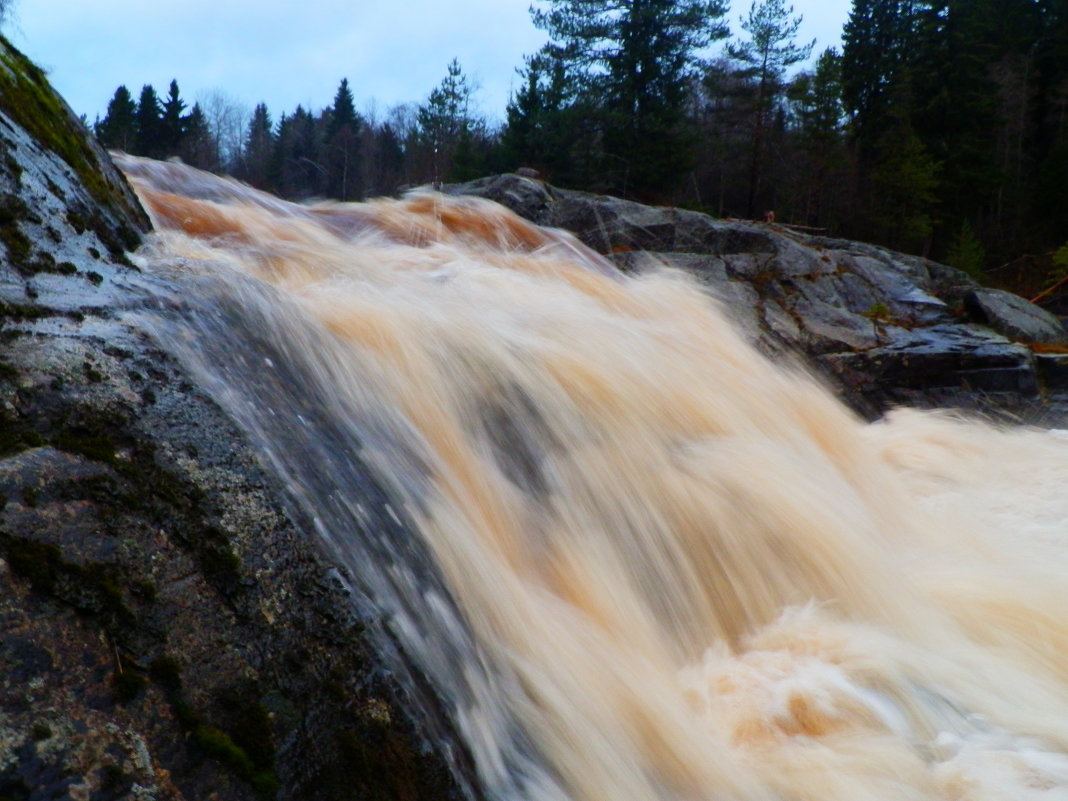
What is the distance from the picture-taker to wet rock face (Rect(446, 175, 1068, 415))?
24.0 feet

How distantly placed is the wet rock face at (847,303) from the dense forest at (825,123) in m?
12.1

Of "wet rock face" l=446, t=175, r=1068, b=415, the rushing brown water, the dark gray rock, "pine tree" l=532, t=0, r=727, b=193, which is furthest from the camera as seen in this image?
"pine tree" l=532, t=0, r=727, b=193

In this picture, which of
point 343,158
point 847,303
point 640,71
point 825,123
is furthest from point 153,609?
point 343,158

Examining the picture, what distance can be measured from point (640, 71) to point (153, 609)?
23.1 metres

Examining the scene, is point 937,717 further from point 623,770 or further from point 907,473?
point 907,473

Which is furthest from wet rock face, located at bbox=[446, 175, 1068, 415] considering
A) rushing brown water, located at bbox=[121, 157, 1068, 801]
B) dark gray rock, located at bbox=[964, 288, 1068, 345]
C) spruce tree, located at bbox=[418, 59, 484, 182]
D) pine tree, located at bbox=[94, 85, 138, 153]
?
pine tree, located at bbox=[94, 85, 138, 153]

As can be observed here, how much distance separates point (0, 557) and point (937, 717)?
230 centimetres

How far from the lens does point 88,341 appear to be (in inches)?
63.6

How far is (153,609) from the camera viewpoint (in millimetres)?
1224

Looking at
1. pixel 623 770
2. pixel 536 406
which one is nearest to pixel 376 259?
pixel 536 406

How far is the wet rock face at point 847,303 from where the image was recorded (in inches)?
287

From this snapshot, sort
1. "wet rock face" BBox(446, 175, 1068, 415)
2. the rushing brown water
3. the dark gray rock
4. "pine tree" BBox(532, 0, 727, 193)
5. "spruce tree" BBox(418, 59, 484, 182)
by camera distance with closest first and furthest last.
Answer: the rushing brown water, "wet rock face" BBox(446, 175, 1068, 415), the dark gray rock, "pine tree" BBox(532, 0, 727, 193), "spruce tree" BBox(418, 59, 484, 182)

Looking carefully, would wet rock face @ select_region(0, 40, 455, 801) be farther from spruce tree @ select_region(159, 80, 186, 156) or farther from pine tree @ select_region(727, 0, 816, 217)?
spruce tree @ select_region(159, 80, 186, 156)

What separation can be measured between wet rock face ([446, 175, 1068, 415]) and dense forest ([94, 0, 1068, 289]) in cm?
1206
